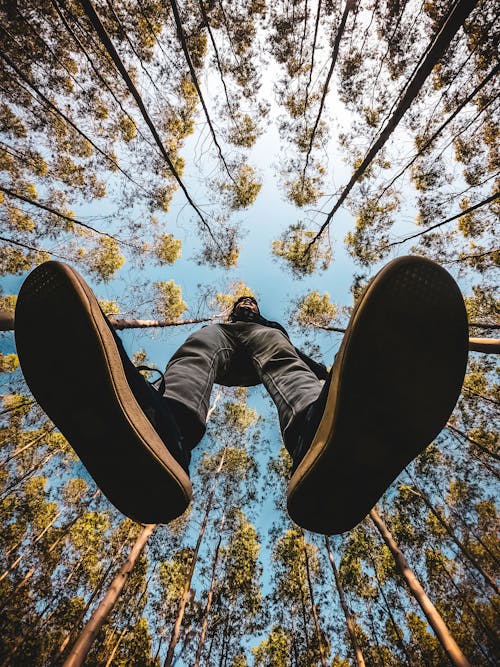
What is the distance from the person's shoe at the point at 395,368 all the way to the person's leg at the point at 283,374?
0.26 metres

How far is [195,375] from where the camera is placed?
42.9 inches

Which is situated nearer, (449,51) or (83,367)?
(83,367)

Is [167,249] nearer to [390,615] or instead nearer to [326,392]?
[326,392]

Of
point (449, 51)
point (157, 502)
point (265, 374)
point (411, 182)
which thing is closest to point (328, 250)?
point (411, 182)

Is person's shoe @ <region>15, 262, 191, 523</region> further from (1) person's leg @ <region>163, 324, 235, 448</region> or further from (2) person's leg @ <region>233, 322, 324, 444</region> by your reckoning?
(2) person's leg @ <region>233, 322, 324, 444</region>

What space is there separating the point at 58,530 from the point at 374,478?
13.4m

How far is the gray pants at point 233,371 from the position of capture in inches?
38.7

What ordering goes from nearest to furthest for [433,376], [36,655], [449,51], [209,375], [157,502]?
[433,376] < [157,502] < [209,375] < [449,51] < [36,655]

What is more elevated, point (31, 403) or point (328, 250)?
point (328, 250)

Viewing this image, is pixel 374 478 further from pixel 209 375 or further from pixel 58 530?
pixel 58 530

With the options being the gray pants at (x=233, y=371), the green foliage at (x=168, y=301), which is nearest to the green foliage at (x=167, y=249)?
the green foliage at (x=168, y=301)

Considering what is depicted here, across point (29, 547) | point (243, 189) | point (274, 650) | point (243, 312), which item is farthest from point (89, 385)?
point (274, 650)

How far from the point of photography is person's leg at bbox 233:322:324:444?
3.29 feet

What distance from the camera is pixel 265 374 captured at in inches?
50.0
